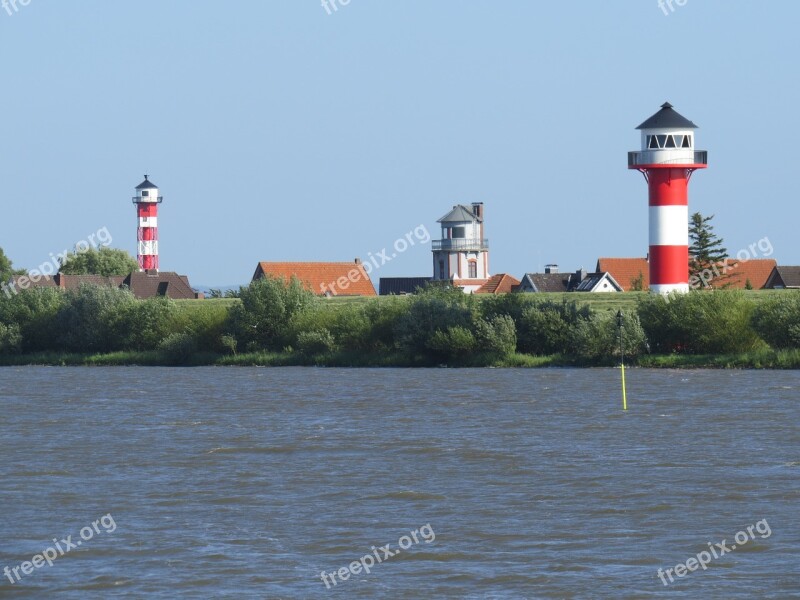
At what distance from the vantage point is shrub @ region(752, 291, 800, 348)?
54031 mm

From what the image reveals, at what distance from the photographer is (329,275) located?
11281 cm

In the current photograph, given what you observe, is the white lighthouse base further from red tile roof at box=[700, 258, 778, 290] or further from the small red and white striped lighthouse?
the small red and white striped lighthouse

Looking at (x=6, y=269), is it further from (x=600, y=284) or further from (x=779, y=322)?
(x=779, y=322)

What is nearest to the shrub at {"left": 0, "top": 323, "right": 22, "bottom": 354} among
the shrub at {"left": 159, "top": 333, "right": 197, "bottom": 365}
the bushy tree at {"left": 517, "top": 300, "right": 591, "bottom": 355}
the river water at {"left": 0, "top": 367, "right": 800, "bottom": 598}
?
the shrub at {"left": 159, "top": 333, "right": 197, "bottom": 365}

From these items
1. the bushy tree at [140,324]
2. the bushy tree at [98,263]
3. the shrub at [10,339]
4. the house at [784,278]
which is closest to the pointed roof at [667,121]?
the bushy tree at [140,324]

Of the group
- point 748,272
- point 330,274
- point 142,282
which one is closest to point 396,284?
point 330,274

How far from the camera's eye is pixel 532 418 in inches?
1415

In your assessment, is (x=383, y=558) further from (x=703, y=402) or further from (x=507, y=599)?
(x=703, y=402)

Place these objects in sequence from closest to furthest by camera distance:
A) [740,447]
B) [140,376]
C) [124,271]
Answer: [740,447]
[140,376]
[124,271]

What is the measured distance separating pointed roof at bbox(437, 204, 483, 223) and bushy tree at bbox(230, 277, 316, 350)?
43.2 m

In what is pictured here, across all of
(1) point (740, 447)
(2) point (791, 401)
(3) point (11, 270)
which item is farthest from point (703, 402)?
(3) point (11, 270)

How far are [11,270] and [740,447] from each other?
110 meters

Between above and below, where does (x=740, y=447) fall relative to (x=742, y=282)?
below

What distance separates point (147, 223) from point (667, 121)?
6446 centimetres
